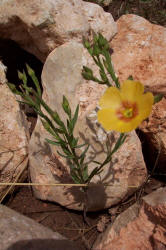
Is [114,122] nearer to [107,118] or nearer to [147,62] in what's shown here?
[107,118]

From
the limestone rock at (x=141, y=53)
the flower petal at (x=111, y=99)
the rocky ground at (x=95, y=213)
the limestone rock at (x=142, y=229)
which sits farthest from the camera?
the limestone rock at (x=141, y=53)

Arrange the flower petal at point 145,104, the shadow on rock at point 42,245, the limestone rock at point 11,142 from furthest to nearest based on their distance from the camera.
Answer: the limestone rock at point 11,142 < the shadow on rock at point 42,245 < the flower petal at point 145,104

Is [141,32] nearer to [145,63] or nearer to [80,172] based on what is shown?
[145,63]

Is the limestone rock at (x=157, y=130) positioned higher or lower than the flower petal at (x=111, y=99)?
lower

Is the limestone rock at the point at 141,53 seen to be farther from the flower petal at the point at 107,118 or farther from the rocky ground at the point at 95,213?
the flower petal at the point at 107,118

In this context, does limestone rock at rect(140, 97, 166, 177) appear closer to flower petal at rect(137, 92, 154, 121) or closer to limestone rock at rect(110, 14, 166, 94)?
limestone rock at rect(110, 14, 166, 94)

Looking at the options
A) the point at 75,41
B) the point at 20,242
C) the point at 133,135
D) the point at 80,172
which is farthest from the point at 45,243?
the point at 75,41

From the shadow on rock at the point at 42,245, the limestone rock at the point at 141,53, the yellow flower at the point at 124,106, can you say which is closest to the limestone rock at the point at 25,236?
the shadow on rock at the point at 42,245
